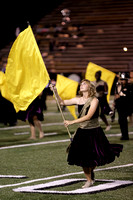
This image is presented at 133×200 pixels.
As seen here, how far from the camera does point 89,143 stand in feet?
24.1

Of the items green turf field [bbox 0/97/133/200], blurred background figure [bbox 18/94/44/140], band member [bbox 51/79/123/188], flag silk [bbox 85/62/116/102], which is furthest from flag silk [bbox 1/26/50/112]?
flag silk [bbox 85/62/116/102]

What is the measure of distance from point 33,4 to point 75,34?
363 cm

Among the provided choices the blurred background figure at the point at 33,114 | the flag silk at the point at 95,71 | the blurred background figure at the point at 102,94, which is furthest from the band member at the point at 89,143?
the flag silk at the point at 95,71

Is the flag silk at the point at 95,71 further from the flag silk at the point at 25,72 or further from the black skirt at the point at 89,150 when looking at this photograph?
the black skirt at the point at 89,150

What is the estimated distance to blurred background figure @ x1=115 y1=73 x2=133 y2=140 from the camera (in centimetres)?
1339

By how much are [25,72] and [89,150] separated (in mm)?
1889

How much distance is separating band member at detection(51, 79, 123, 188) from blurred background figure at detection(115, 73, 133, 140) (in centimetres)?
583

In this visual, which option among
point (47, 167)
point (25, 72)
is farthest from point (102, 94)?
point (25, 72)

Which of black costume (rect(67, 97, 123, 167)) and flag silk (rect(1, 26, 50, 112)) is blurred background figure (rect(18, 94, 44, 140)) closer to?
flag silk (rect(1, 26, 50, 112))

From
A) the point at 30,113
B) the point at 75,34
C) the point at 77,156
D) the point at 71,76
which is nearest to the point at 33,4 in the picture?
the point at 75,34

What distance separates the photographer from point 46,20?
38.5 meters

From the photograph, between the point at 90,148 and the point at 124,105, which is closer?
the point at 90,148

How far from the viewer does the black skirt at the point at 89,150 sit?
23.9 feet

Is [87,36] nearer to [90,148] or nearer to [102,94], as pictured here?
[102,94]
